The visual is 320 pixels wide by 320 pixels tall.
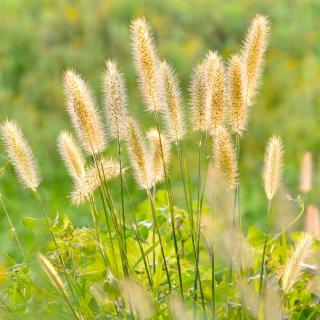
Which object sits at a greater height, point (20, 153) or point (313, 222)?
point (20, 153)

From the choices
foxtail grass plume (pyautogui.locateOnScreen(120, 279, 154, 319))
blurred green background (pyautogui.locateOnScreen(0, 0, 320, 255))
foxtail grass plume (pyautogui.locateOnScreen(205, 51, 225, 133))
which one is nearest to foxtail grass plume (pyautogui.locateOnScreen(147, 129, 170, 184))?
foxtail grass plume (pyautogui.locateOnScreen(205, 51, 225, 133))

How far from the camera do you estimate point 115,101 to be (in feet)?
4.69

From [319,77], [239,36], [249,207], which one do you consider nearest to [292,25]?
[239,36]

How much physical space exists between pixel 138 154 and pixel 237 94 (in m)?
0.16

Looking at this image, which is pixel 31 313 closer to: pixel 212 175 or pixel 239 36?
pixel 212 175

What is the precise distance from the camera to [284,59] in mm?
6230

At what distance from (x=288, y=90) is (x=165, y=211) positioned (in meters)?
4.17

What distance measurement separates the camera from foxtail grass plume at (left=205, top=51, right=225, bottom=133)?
4.73ft

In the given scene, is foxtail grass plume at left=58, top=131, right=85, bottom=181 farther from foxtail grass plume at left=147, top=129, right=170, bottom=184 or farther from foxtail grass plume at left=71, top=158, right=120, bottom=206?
foxtail grass plume at left=147, top=129, right=170, bottom=184

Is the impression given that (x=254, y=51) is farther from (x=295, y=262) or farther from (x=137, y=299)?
(x=137, y=299)

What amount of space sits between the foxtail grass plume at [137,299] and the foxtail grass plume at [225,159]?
20 centimetres

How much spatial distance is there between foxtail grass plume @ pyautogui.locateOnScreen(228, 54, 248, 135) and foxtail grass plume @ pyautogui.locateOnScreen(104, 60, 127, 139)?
0.16m

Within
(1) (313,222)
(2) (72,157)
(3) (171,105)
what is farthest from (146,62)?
(1) (313,222)

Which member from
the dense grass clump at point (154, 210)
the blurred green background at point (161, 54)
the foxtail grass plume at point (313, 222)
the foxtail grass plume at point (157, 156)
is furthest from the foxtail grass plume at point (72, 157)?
the blurred green background at point (161, 54)
